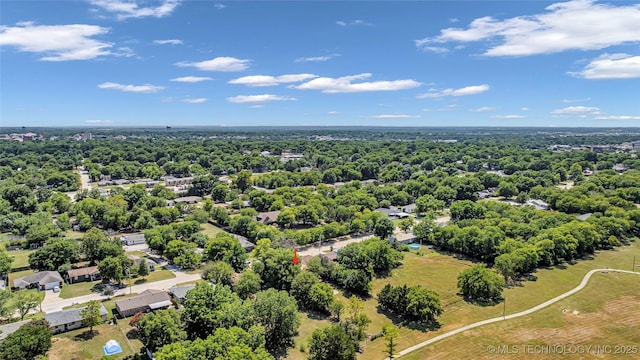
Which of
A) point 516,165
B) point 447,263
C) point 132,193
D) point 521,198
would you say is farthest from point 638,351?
point 516,165

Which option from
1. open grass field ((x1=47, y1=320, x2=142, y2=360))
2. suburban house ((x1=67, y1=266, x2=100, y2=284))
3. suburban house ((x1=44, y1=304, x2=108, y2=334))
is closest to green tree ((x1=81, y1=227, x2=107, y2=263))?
suburban house ((x1=67, y1=266, x2=100, y2=284))

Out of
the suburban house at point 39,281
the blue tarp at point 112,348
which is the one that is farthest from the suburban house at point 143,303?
the suburban house at point 39,281

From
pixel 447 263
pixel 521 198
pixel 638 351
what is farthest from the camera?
pixel 521 198

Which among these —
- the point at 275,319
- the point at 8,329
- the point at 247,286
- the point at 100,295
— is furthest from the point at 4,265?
the point at 275,319

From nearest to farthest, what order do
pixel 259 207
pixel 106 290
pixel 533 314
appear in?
pixel 533 314, pixel 106 290, pixel 259 207

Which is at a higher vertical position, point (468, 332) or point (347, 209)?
point (347, 209)

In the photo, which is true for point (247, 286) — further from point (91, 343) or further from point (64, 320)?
point (64, 320)

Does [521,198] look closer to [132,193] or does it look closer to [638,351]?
[638,351]

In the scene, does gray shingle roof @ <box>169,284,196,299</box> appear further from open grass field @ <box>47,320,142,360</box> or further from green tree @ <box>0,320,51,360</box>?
green tree @ <box>0,320,51,360</box>

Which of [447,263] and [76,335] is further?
[447,263]
